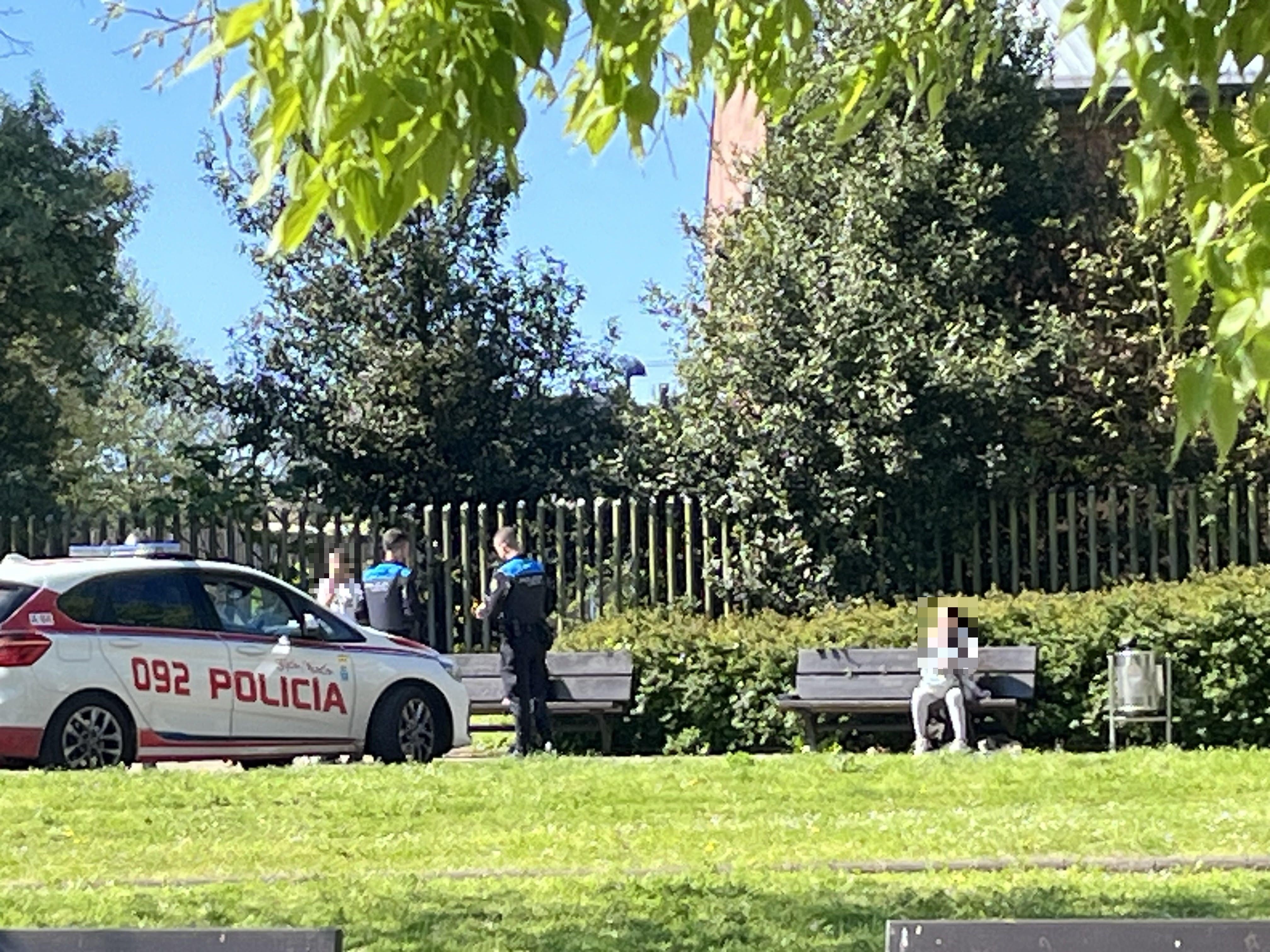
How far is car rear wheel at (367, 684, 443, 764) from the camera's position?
14.2 m

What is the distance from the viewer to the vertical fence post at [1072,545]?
18.1 meters

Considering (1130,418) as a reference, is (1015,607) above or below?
below

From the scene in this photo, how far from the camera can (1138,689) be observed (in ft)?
46.7

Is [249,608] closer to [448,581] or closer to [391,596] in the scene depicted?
[391,596]

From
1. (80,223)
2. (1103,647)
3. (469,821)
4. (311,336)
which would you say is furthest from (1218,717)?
(80,223)

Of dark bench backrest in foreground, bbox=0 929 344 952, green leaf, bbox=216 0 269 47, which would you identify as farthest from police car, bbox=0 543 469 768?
dark bench backrest in foreground, bbox=0 929 344 952

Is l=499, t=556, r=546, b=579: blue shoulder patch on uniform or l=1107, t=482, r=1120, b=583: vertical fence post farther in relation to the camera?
l=1107, t=482, r=1120, b=583: vertical fence post

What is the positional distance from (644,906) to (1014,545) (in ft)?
38.3

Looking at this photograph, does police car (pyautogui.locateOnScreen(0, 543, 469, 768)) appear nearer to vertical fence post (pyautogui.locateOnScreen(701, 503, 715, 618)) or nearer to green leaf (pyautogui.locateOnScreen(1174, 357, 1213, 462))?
vertical fence post (pyautogui.locateOnScreen(701, 503, 715, 618))

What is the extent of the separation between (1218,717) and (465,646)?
7578mm

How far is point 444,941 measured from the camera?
260 inches

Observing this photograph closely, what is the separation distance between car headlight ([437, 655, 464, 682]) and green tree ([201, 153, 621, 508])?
5.73 m

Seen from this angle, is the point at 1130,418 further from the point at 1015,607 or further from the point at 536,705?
the point at 536,705

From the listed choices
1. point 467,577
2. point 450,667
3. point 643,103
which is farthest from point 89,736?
point 643,103
